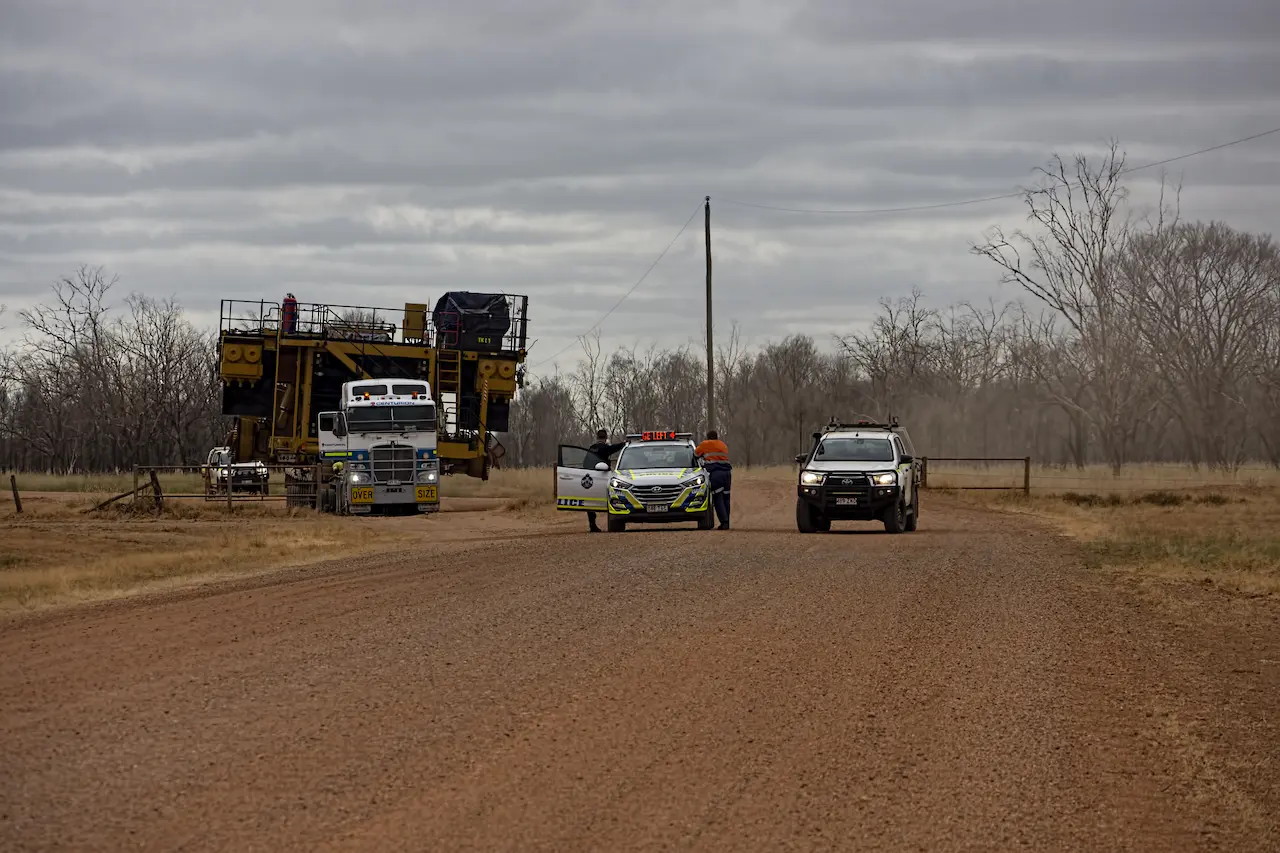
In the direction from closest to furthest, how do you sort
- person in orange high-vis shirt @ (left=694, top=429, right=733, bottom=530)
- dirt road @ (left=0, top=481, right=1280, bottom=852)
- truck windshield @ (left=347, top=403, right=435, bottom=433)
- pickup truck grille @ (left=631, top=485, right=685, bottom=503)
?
dirt road @ (left=0, top=481, right=1280, bottom=852), pickup truck grille @ (left=631, top=485, right=685, bottom=503), person in orange high-vis shirt @ (left=694, top=429, right=733, bottom=530), truck windshield @ (left=347, top=403, right=435, bottom=433)

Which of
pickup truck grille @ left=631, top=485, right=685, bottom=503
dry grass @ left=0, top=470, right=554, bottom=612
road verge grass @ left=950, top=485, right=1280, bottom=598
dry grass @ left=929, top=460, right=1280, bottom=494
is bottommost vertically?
dry grass @ left=0, top=470, right=554, bottom=612

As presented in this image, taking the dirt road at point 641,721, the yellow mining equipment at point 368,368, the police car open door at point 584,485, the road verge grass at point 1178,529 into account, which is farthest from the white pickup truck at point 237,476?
the dirt road at point 641,721

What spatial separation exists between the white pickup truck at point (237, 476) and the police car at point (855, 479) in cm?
1987

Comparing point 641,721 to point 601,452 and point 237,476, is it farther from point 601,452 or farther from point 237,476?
point 237,476

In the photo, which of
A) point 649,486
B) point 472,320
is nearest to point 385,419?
point 472,320

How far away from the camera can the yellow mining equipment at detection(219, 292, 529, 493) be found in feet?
147

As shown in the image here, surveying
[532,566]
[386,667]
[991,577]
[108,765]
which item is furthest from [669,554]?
[108,765]

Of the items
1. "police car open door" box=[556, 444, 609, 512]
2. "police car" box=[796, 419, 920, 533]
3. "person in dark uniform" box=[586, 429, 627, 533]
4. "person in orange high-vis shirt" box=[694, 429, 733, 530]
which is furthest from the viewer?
"person in dark uniform" box=[586, 429, 627, 533]

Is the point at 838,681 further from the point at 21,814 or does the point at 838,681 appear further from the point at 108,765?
the point at 21,814

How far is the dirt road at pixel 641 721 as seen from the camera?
700cm

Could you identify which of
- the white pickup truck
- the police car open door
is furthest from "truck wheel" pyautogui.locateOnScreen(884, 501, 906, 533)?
the white pickup truck

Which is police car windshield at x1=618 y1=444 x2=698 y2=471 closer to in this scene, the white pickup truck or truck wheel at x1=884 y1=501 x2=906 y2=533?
truck wheel at x1=884 y1=501 x2=906 y2=533

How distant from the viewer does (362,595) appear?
16906 mm

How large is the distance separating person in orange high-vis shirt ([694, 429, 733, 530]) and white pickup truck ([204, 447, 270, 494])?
59.1ft
